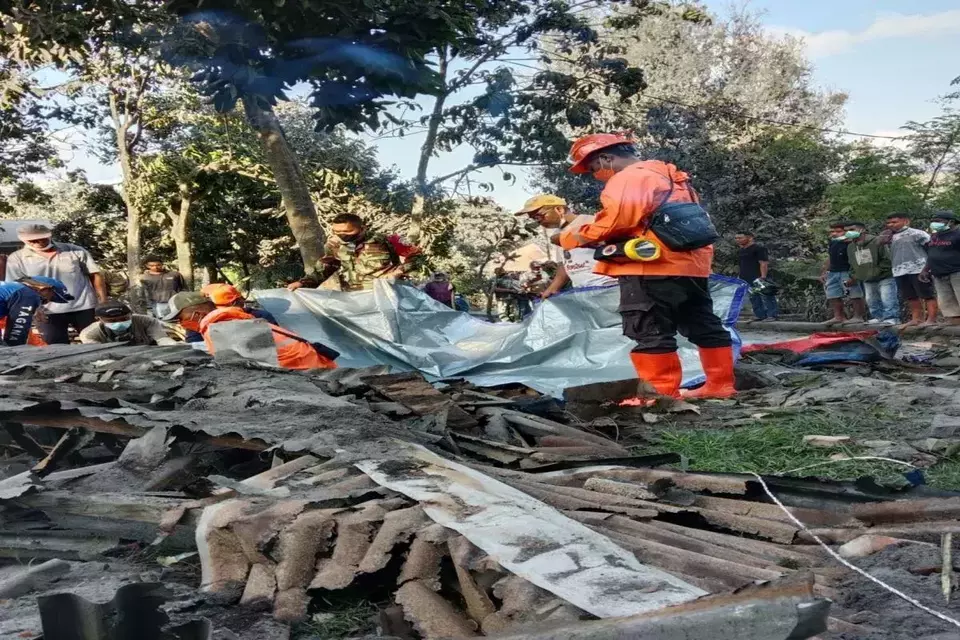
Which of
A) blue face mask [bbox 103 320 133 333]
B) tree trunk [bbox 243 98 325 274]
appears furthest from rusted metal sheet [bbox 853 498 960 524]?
tree trunk [bbox 243 98 325 274]

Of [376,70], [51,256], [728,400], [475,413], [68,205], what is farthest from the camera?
[68,205]

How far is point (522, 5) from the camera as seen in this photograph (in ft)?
51.1

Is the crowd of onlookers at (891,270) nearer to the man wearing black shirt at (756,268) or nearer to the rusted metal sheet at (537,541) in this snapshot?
the man wearing black shirt at (756,268)

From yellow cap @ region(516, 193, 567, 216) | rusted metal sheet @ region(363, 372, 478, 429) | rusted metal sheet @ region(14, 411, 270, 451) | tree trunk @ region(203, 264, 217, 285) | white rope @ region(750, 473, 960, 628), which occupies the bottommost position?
white rope @ region(750, 473, 960, 628)

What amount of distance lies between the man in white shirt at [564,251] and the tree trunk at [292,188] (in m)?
2.47

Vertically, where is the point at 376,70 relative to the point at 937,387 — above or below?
above

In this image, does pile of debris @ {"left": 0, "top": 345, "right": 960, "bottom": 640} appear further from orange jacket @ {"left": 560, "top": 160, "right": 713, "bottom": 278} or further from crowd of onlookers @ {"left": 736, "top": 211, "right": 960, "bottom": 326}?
crowd of onlookers @ {"left": 736, "top": 211, "right": 960, "bottom": 326}

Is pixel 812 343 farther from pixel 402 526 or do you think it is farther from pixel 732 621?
pixel 732 621

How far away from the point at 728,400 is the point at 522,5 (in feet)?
39.7

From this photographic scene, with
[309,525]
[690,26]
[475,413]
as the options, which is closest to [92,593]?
[309,525]

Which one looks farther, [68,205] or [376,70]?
[68,205]

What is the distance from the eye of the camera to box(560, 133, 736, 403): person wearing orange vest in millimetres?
5285

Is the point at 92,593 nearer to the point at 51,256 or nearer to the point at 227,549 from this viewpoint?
the point at 227,549

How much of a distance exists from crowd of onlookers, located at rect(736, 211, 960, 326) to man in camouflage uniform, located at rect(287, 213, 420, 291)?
6.34 m
